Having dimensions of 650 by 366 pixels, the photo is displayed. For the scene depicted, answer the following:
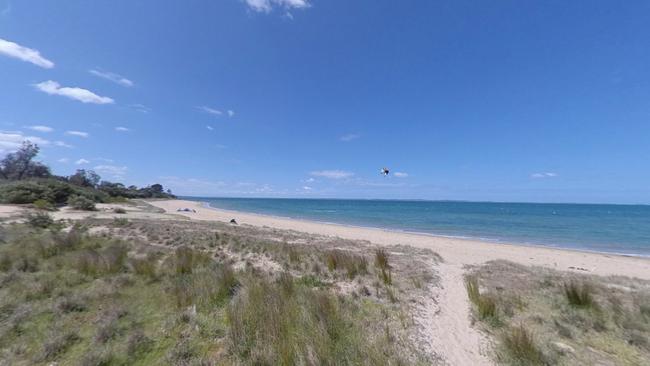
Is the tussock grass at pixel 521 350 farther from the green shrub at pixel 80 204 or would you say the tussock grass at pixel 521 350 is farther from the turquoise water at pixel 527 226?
the green shrub at pixel 80 204

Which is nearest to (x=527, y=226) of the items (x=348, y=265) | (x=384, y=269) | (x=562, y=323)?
(x=384, y=269)

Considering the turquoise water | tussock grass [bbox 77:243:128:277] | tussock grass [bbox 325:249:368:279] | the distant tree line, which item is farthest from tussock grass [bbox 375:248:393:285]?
the distant tree line

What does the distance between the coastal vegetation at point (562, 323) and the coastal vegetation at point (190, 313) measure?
1456mm

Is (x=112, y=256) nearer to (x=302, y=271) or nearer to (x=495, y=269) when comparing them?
(x=302, y=271)

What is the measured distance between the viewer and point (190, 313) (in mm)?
4383

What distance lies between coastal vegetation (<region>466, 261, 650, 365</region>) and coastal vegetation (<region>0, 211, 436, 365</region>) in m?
1.46

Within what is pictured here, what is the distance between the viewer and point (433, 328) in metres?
4.72

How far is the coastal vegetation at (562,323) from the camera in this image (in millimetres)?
3808

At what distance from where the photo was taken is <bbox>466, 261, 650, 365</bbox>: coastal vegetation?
381 centimetres

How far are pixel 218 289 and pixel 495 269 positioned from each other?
32.5 ft

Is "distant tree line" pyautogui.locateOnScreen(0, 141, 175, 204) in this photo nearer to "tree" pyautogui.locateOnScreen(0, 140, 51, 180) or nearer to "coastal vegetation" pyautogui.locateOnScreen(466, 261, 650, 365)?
"tree" pyautogui.locateOnScreen(0, 140, 51, 180)

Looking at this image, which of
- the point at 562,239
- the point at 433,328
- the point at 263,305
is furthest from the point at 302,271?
the point at 562,239

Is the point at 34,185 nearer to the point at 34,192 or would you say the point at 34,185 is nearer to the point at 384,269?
the point at 34,192

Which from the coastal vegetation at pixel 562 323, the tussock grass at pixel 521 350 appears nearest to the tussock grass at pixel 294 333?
the tussock grass at pixel 521 350
